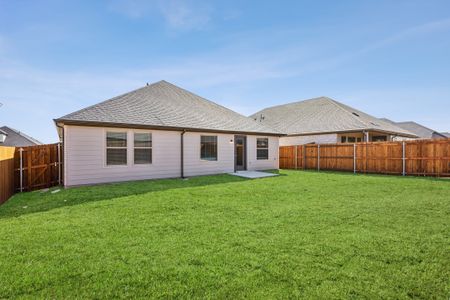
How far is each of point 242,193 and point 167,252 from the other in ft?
14.7

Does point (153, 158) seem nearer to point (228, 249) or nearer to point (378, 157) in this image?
point (228, 249)

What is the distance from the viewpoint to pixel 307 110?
2211 cm

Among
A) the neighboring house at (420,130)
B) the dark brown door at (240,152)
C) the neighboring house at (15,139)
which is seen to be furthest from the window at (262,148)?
the neighboring house at (420,130)

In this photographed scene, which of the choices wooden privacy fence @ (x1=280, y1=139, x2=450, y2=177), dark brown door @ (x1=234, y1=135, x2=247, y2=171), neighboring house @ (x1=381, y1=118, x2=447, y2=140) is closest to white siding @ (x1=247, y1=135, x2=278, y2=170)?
dark brown door @ (x1=234, y1=135, x2=247, y2=171)

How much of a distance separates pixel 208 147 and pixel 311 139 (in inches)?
388

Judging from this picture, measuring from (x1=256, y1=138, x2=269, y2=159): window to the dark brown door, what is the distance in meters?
1.04

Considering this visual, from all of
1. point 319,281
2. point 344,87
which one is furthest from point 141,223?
point 344,87

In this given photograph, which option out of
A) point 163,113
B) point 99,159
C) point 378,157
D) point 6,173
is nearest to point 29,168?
point 6,173

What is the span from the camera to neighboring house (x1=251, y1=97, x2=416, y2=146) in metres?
17.2

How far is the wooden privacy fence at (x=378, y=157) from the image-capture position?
11719 millimetres

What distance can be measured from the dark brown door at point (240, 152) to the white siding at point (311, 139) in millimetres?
7056

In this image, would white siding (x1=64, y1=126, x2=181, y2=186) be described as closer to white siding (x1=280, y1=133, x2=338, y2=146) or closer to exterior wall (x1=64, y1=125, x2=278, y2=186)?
exterior wall (x1=64, y1=125, x2=278, y2=186)

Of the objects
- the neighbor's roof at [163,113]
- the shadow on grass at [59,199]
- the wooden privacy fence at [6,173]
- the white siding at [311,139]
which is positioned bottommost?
the shadow on grass at [59,199]

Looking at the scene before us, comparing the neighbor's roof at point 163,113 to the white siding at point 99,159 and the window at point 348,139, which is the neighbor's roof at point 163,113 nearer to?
the white siding at point 99,159
